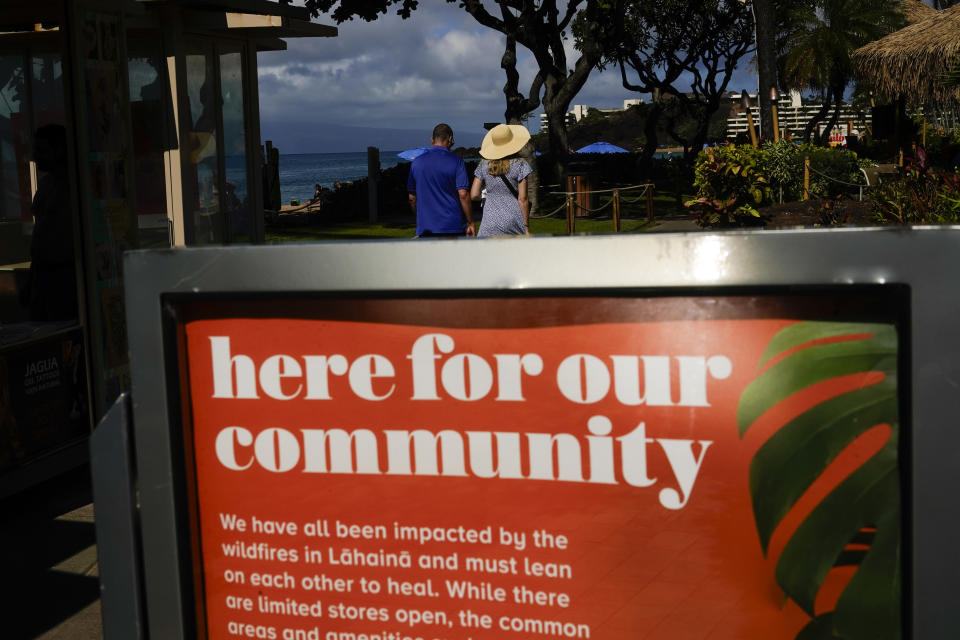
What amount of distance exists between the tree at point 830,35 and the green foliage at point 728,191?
1721 inches

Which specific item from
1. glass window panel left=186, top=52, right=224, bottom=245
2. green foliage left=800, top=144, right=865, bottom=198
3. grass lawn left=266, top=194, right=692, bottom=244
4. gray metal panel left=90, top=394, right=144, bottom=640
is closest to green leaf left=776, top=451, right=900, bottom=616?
gray metal panel left=90, top=394, right=144, bottom=640

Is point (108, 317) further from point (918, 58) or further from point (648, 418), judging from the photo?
point (918, 58)

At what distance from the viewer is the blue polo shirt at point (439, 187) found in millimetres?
9422

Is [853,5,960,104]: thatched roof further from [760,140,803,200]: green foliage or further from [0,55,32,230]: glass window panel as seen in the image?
[0,55,32,230]: glass window panel

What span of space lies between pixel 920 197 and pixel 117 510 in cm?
1150

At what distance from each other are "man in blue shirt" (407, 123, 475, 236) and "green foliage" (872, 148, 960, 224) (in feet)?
12.8

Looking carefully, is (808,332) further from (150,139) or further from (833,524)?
(150,139)

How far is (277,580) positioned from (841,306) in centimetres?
91

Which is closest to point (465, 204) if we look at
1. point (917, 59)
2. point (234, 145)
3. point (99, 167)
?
point (234, 145)

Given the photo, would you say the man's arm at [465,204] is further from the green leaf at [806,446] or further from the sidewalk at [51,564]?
the green leaf at [806,446]

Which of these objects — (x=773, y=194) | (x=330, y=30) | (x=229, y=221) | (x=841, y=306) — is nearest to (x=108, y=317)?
(x=229, y=221)

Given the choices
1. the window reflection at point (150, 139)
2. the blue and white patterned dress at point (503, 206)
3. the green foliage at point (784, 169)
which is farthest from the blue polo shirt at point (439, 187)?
the green foliage at point (784, 169)

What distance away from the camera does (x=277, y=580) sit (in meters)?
1.74

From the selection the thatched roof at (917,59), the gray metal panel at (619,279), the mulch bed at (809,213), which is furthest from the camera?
the thatched roof at (917,59)
